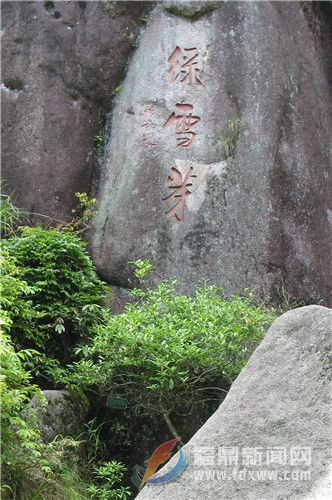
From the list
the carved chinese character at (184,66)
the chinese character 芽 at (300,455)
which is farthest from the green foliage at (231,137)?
the chinese character 芽 at (300,455)

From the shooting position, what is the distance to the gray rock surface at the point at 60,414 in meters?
5.14

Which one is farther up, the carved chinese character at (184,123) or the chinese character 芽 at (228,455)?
the carved chinese character at (184,123)

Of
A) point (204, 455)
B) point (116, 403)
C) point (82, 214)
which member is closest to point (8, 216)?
point (82, 214)

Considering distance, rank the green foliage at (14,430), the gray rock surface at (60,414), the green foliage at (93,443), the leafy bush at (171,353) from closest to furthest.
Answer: the green foliage at (14,430) → the gray rock surface at (60,414) → the leafy bush at (171,353) → the green foliage at (93,443)

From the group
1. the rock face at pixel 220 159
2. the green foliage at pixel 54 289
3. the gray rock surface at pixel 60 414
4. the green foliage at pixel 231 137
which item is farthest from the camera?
the green foliage at pixel 231 137

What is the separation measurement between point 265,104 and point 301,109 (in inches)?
19.2

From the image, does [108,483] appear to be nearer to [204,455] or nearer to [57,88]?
[204,455]

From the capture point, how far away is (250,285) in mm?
6738

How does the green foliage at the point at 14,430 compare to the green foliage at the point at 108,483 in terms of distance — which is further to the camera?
the green foliage at the point at 108,483

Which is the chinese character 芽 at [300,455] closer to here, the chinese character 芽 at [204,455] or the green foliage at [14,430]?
the chinese character 芽 at [204,455]

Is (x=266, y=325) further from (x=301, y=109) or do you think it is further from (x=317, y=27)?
(x=317, y=27)

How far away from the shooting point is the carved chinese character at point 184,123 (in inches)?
282

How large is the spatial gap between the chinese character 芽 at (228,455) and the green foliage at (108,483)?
1699 mm

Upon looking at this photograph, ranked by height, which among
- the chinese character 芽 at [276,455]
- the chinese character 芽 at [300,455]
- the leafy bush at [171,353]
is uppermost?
the chinese character 芽 at [300,455]
